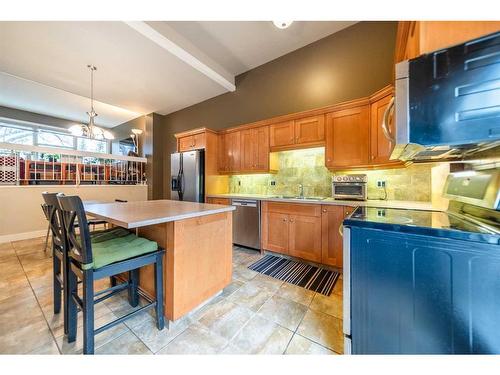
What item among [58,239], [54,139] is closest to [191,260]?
[58,239]

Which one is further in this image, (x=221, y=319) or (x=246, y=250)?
(x=246, y=250)

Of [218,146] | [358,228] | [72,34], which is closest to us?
[358,228]

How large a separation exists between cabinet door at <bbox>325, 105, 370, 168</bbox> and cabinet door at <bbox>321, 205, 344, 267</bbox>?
2.21 ft

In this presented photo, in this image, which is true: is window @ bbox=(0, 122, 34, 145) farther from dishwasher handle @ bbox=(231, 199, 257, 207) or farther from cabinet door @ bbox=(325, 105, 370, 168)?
cabinet door @ bbox=(325, 105, 370, 168)

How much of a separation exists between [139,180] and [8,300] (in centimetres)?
413

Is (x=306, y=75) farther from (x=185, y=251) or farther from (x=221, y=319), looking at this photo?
Answer: (x=221, y=319)

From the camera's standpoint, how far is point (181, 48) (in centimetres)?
285

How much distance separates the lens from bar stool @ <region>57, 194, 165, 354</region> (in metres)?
1.09

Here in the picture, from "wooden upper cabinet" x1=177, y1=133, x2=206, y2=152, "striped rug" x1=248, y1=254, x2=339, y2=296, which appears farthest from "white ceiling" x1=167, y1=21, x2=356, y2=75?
"striped rug" x1=248, y1=254, x2=339, y2=296

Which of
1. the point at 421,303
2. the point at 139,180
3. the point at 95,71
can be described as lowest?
the point at 421,303

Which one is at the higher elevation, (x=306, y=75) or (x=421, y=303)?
(x=306, y=75)
